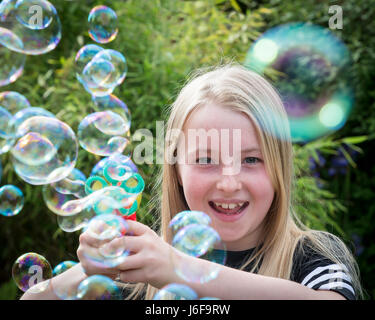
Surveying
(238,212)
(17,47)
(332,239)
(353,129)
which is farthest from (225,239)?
(353,129)

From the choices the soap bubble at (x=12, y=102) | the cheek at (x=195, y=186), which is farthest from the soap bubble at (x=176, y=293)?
the soap bubble at (x=12, y=102)

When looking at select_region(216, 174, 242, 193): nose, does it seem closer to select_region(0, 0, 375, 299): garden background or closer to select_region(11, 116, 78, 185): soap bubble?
select_region(11, 116, 78, 185): soap bubble

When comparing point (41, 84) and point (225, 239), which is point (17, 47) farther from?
point (225, 239)

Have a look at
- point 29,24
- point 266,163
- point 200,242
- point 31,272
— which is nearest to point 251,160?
point 266,163

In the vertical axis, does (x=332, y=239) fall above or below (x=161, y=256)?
above

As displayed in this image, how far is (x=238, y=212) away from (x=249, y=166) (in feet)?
0.45

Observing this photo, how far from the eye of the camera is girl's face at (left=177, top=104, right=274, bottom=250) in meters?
1.31

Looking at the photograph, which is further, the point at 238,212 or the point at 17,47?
the point at 17,47

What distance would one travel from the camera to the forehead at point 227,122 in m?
1.35

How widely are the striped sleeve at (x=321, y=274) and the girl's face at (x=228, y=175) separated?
0.56 feet

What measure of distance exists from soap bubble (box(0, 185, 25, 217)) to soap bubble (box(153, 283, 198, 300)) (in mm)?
918

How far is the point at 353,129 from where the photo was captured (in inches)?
164

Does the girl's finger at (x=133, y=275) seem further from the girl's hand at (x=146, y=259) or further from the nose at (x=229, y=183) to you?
the nose at (x=229, y=183)

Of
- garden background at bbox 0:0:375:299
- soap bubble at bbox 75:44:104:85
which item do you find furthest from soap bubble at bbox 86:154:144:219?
garden background at bbox 0:0:375:299
